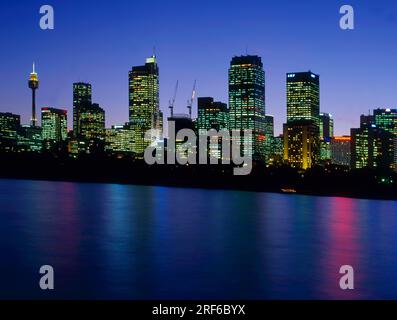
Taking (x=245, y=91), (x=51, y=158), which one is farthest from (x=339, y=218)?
(x=245, y=91)

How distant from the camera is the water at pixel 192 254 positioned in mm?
17281

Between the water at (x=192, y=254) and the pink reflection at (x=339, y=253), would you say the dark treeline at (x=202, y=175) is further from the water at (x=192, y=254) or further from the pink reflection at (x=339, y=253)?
the water at (x=192, y=254)

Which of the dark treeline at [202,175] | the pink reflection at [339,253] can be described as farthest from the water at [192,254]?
the dark treeline at [202,175]

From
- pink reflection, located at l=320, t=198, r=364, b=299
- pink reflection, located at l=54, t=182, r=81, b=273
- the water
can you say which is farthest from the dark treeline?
pink reflection, located at l=54, t=182, r=81, b=273

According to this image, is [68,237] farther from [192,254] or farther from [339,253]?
[339,253]

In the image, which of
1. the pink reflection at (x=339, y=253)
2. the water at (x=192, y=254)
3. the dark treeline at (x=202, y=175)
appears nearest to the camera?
the water at (x=192, y=254)

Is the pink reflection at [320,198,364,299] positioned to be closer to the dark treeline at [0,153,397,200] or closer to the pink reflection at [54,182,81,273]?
the pink reflection at [54,182,81,273]

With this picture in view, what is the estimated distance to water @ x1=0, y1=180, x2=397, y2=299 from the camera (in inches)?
680

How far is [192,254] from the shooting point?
24.6 meters

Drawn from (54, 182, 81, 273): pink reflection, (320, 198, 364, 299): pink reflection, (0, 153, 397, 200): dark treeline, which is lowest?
(320, 198, 364, 299): pink reflection

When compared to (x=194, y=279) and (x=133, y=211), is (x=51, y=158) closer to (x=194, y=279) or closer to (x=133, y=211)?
(x=133, y=211)

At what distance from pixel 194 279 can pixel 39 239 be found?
41.4ft

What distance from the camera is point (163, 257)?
2352 cm
